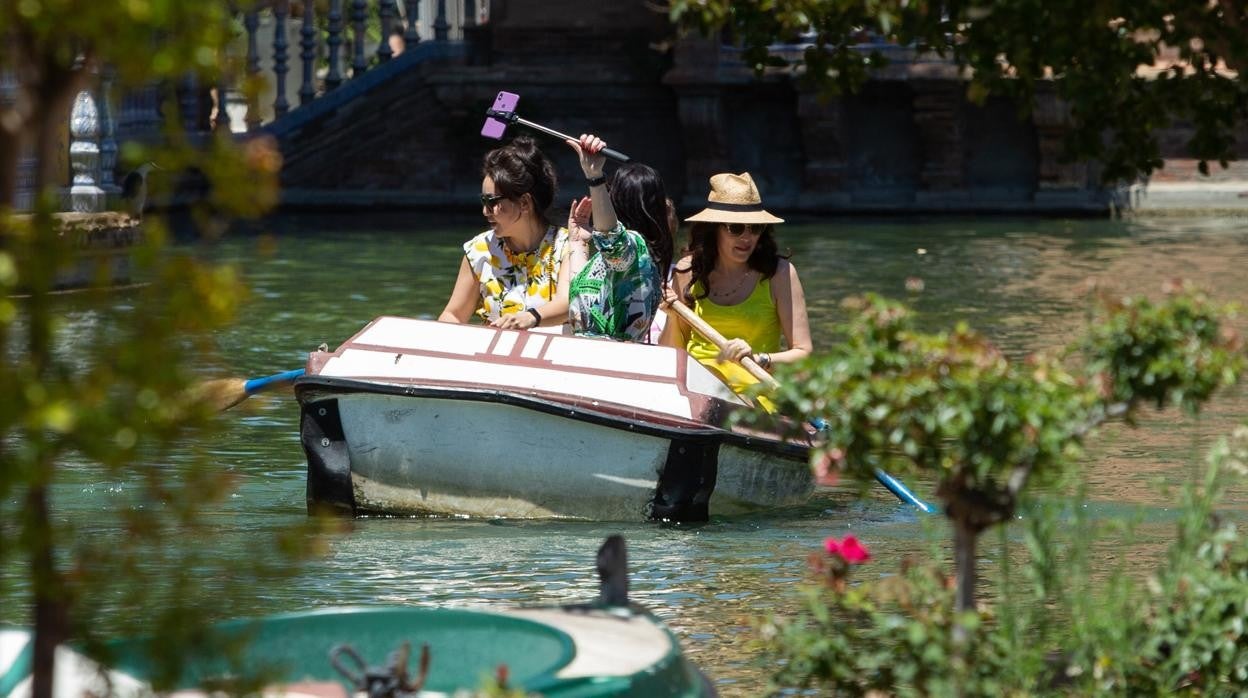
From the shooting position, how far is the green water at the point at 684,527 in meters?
6.70

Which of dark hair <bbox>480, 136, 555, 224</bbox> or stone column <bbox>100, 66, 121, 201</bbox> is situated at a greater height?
dark hair <bbox>480, 136, 555, 224</bbox>

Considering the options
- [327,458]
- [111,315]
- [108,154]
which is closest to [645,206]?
[327,458]

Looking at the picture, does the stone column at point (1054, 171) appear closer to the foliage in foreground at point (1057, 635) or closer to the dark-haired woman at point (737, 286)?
the dark-haired woman at point (737, 286)

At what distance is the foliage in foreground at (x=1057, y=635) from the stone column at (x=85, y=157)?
40.8 ft

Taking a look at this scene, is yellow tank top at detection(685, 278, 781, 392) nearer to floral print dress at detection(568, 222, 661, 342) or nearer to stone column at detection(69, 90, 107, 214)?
floral print dress at detection(568, 222, 661, 342)

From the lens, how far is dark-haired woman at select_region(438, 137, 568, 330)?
7.89 m

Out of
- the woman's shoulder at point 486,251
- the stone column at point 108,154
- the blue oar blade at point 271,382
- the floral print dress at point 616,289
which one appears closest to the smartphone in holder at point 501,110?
the woman's shoulder at point 486,251

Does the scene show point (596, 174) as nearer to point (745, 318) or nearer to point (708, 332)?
point (708, 332)

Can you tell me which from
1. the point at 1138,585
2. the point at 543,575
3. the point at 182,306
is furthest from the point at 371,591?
the point at 182,306

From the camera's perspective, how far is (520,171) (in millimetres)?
7859

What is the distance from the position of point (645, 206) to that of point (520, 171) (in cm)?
45

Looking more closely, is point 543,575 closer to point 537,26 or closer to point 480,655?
point 480,655

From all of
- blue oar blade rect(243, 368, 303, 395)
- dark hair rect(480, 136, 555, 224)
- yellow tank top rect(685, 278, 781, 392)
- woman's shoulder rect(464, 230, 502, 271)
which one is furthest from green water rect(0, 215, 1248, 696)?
dark hair rect(480, 136, 555, 224)

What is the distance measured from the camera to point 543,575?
6.99 m
